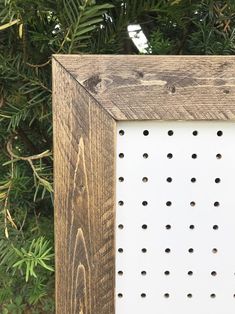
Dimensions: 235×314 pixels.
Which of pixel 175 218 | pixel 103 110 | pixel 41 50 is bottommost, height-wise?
pixel 175 218

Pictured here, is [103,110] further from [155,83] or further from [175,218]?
[175,218]

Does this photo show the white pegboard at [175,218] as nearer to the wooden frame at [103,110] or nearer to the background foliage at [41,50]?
the wooden frame at [103,110]

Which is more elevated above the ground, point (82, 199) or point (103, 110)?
point (103, 110)

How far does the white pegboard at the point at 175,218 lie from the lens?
25.6 inches

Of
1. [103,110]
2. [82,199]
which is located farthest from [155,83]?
[82,199]

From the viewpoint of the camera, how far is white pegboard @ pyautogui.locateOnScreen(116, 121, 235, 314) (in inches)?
25.6

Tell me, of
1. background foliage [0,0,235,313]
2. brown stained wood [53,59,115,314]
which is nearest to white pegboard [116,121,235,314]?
brown stained wood [53,59,115,314]

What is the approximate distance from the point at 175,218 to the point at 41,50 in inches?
13.0

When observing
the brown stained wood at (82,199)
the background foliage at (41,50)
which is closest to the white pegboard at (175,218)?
the brown stained wood at (82,199)

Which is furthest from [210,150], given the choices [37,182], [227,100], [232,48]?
[37,182]

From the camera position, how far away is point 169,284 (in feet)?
2.28

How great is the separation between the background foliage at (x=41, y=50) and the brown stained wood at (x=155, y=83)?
0.06 m

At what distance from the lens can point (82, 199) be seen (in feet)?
2.13

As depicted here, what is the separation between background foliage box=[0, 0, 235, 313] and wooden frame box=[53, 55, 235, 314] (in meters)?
0.05
